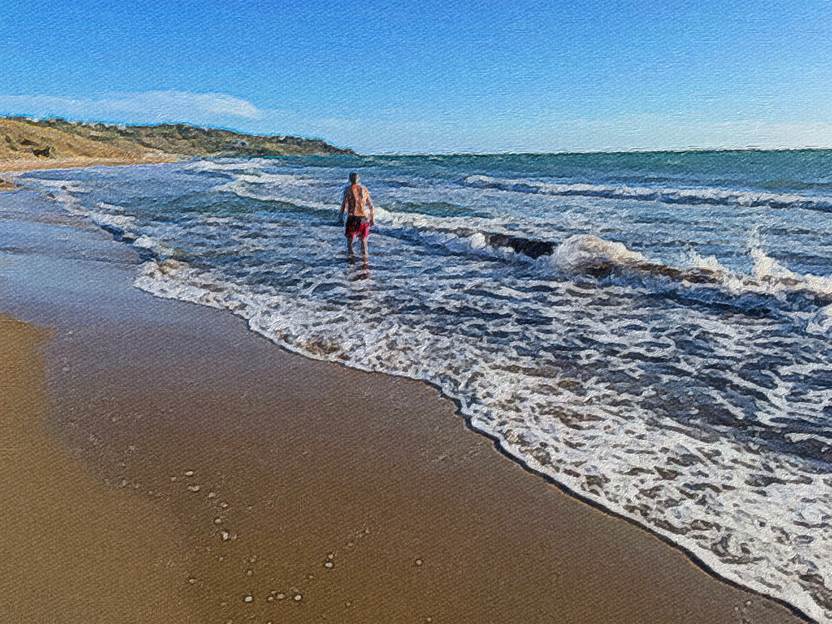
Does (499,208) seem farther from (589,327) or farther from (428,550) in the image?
(428,550)

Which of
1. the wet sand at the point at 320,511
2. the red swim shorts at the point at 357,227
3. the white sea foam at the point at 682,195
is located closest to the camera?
the wet sand at the point at 320,511

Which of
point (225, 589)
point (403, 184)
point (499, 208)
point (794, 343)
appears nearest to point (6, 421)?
point (225, 589)

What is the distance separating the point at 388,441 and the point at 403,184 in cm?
2974

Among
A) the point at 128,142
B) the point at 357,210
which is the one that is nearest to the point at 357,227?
the point at 357,210

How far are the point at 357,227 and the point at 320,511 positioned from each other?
865cm

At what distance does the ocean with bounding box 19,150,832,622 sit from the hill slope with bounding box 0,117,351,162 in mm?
50973

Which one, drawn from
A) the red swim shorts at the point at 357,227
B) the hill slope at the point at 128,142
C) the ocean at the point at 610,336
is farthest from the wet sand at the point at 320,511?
the hill slope at the point at 128,142

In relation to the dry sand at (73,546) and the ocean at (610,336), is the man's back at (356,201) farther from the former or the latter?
the dry sand at (73,546)

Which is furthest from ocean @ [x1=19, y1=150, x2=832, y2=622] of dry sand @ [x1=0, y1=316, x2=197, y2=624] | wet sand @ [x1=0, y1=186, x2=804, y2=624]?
dry sand @ [x1=0, y1=316, x2=197, y2=624]

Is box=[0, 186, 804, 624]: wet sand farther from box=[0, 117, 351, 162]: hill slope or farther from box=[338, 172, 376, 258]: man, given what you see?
box=[0, 117, 351, 162]: hill slope

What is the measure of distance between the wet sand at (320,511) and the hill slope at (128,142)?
5614 cm

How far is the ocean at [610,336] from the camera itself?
3.36m

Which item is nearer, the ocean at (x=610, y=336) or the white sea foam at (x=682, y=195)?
the ocean at (x=610, y=336)

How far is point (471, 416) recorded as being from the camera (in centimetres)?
439
